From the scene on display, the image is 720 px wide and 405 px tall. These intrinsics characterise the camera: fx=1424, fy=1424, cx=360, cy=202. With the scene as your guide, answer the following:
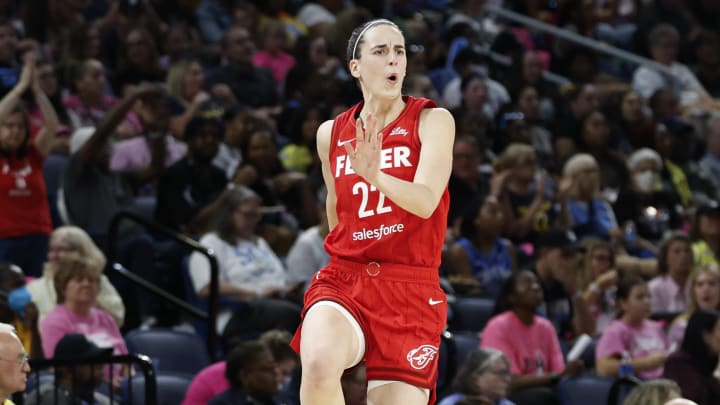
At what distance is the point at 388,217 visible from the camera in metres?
5.04

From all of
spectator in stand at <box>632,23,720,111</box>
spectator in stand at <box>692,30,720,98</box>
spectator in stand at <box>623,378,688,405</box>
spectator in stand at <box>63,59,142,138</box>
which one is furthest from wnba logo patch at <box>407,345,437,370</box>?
spectator in stand at <box>692,30,720,98</box>

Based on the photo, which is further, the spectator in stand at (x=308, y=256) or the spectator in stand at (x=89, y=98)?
the spectator in stand at (x=89, y=98)

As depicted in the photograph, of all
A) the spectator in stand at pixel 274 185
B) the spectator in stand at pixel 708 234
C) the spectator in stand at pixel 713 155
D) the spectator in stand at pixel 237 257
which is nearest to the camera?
the spectator in stand at pixel 237 257

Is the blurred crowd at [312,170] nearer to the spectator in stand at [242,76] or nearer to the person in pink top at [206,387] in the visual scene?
the spectator in stand at [242,76]

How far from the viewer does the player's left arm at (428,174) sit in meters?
4.83

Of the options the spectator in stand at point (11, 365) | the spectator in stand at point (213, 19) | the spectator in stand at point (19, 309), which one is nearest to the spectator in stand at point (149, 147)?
the spectator in stand at point (19, 309)

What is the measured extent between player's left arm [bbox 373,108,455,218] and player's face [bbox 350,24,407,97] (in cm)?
17

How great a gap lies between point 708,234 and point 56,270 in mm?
5650

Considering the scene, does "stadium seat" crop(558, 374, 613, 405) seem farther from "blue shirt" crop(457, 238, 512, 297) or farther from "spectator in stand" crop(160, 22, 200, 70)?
"spectator in stand" crop(160, 22, 200, 70)

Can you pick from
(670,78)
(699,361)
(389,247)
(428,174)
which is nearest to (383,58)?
(428,174)

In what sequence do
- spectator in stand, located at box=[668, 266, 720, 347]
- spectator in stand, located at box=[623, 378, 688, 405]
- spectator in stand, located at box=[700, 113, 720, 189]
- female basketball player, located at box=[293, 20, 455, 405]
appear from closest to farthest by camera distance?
female basketball player, located at box=[293, 20, 455, 405]
spectator in stand, located at box=[623, 378, 688, 405]
spectator in stand, located at box=[668, 266, 720, 347]
spectator in stand, located at box=[700, 113, 720, 189]

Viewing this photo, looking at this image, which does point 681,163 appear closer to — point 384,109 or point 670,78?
point 670,78

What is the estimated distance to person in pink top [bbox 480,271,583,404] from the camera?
30.6 feet

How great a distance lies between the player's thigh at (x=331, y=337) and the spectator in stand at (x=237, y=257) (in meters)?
4.68
